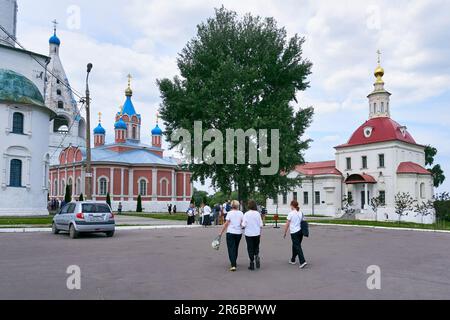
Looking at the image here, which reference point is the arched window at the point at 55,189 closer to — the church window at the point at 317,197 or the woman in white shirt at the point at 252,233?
the church window at the point at 317,197

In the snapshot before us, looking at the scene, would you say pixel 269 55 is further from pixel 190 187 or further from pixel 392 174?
pixel 190 187

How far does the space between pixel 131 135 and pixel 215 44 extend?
44.3 meters

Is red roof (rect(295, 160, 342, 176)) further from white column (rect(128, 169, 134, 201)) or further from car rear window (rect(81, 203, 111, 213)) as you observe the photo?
car rear window (rect(81, 203, 111, 213))

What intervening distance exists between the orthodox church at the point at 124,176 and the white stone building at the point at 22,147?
18.9 m

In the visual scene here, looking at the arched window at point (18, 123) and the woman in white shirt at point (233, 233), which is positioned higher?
the arched window at point (18, 123)

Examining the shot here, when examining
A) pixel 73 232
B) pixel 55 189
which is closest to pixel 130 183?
pixel 55 189

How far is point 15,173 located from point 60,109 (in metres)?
33.7

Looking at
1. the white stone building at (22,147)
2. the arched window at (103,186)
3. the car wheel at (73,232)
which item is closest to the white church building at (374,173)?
the arched window at (103,186)

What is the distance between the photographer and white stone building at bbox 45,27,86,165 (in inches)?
2554

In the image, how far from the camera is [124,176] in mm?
56688

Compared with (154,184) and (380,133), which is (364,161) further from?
(154,184)

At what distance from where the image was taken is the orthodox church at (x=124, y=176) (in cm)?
5559
